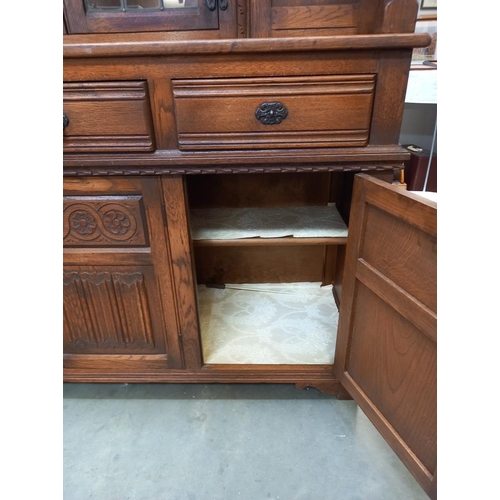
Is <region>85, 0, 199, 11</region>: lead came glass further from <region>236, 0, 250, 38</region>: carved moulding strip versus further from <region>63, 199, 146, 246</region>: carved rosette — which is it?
<region>63, 199, 146, 246</region>: carved rosette

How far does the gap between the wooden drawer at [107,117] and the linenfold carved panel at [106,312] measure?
0.31 meters

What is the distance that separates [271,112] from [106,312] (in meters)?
0.64

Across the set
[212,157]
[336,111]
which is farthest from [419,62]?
[212,157]

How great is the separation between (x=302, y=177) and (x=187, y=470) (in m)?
0.91

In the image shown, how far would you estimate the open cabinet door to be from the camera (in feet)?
1.93

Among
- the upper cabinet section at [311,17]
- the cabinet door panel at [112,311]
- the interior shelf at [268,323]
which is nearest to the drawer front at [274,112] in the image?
the upper cabinet section at [311,17]

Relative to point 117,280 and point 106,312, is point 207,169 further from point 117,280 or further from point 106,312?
point 106,312

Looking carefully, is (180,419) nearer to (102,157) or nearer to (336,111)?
(102,157)

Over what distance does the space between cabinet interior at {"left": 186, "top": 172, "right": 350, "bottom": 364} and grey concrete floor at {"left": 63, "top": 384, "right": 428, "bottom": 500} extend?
0.14 metres

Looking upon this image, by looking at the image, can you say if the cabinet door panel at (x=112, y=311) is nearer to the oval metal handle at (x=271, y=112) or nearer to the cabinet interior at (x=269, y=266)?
the cabinet interior at (x=269, y=266)

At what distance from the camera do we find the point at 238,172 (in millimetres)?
766

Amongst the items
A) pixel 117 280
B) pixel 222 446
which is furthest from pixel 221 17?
pixel 222 446

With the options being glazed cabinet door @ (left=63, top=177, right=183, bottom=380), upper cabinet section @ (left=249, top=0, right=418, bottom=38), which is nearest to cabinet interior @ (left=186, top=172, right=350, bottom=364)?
glazed cabinet door @ (left=63, top=177, right=183, bottom=380)

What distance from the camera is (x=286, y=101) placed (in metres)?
0.71
